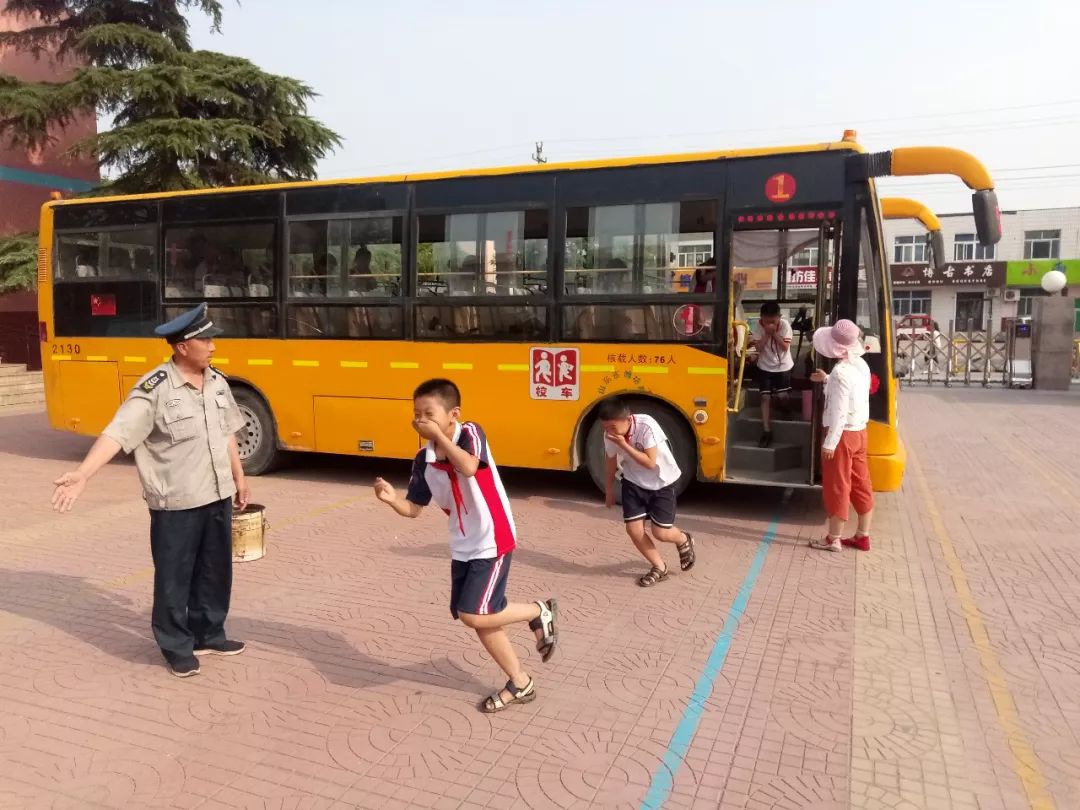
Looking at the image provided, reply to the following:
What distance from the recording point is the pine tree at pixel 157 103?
17938mm

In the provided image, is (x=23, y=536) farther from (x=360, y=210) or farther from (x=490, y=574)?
(x=490, y=574)

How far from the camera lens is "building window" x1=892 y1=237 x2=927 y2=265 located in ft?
138

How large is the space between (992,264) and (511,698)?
44052 millimetres

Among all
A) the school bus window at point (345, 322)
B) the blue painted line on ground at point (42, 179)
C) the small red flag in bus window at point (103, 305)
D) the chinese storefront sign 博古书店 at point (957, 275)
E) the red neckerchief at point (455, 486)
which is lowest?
the red neckerchief at point (455, 486)

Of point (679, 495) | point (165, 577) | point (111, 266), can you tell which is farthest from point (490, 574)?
point (111, 266)

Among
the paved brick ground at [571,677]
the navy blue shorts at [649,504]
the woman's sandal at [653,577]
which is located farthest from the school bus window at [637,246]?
the woman's sandal at [653,577]

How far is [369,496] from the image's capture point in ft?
27.6

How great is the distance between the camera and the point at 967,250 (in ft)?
137

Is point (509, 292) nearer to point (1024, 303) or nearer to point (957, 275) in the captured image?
point (957, 275)

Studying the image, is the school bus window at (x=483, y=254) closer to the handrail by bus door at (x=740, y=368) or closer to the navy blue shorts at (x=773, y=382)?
the handrail by bus door at (x=740, y=368)

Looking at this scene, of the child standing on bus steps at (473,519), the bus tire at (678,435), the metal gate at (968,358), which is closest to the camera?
the child standing on bus steps at (473,519)

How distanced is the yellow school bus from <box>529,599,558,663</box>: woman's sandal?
359cm

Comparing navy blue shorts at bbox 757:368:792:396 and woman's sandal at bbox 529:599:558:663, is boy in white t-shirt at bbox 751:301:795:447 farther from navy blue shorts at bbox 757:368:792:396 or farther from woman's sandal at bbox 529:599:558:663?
woman's sandal at bbox 529:599:558:663

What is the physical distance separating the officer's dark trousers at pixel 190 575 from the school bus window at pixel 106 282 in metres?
5.98
